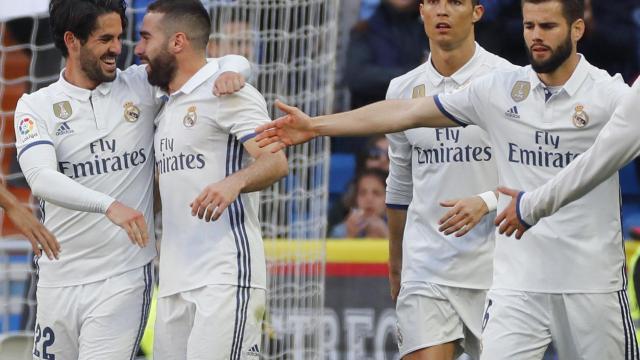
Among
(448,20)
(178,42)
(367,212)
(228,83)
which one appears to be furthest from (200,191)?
(367,212)

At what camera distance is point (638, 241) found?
9648mm

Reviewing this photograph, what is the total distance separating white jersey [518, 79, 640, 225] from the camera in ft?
17.5

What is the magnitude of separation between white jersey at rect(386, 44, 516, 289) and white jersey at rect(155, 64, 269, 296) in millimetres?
957

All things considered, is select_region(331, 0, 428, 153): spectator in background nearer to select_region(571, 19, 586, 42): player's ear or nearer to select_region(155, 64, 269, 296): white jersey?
select_region(155, 64, 269, 296): white jersey

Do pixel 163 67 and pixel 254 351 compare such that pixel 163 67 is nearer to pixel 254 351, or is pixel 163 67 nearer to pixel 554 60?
pixel 254 351

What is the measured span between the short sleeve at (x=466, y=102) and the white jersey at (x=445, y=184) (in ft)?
1.98

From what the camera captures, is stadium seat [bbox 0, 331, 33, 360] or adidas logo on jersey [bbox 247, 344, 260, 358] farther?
stadium seat [bbox 0, 331, 33, 360]

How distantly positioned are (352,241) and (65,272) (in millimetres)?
3439

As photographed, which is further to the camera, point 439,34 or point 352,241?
point 352,241

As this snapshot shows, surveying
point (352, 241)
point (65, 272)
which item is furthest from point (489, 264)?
point (352, 241)

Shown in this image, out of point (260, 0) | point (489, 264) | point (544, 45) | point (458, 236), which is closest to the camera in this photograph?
point (544, 45)

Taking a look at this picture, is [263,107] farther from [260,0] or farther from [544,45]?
[260,0]

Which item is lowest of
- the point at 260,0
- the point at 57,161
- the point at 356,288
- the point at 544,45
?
the point at 356,288

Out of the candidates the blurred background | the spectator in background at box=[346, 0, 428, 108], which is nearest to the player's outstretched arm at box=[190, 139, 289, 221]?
the blurred background
